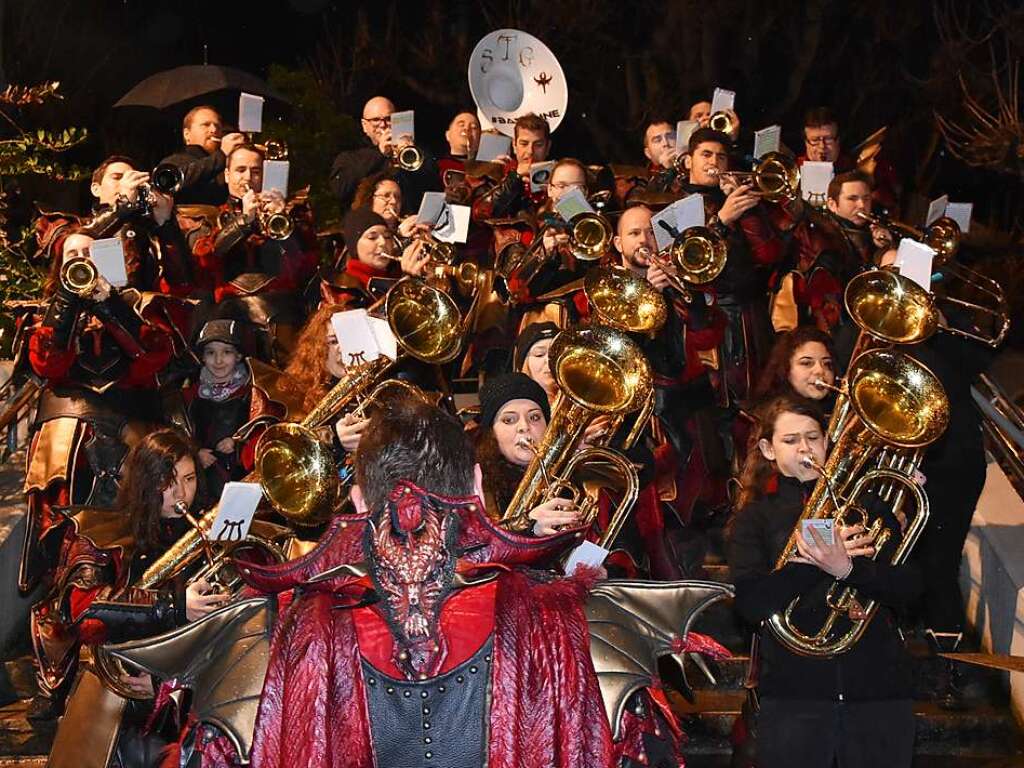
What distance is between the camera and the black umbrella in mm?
10383

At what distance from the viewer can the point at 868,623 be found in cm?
536

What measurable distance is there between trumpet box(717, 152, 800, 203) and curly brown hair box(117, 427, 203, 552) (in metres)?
3.71

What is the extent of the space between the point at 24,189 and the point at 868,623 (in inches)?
339

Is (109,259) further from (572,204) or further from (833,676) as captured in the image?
(833,676)

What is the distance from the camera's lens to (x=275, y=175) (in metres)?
8.21

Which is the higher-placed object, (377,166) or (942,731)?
(377,166)

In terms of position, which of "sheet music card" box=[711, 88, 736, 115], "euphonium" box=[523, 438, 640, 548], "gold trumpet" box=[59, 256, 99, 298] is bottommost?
"euphonium" box=[523, 438, 640, 548]

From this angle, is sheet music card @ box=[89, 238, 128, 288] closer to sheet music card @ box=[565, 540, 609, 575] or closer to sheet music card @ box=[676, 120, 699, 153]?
sheet music card @ box=[565, 540, 609, 575]

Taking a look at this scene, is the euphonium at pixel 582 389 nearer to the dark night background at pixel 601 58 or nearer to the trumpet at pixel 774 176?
the trumpet at pixel 774 176

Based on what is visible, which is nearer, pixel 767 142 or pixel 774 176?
pixel 774 176

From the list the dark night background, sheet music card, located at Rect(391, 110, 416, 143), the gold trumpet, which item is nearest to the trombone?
sheet music card, located at Rect(391, 110, 416, 143)

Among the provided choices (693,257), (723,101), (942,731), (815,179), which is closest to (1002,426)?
(815,179)

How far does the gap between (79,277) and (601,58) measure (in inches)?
412

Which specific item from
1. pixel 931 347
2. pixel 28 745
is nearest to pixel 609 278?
pixel 931 347
